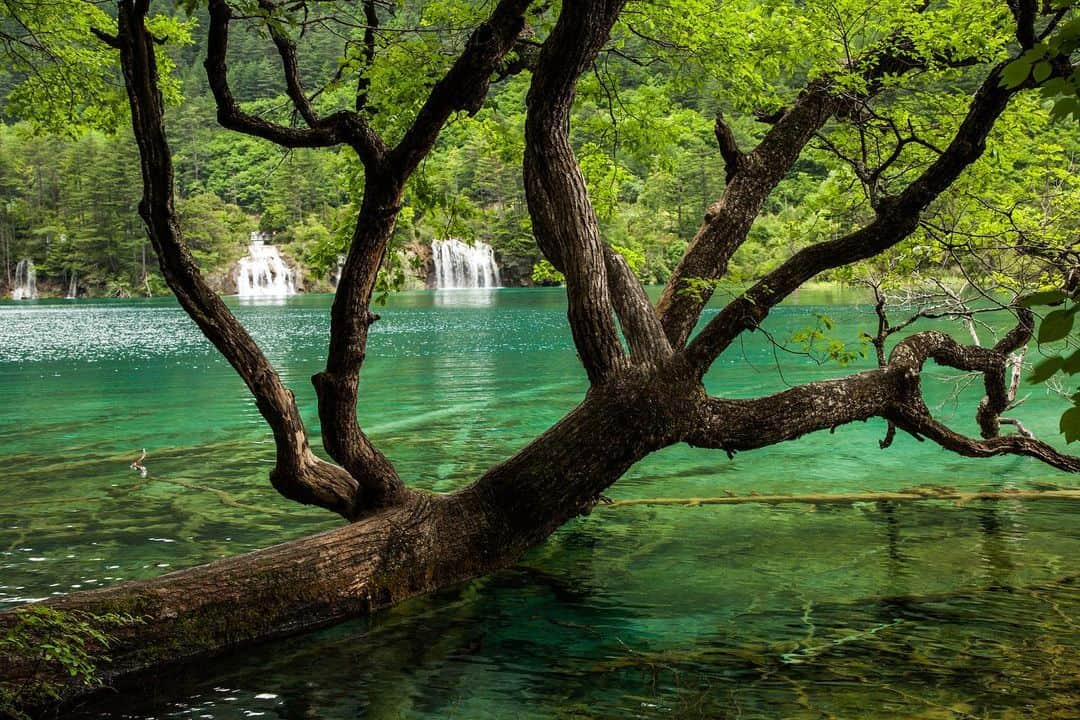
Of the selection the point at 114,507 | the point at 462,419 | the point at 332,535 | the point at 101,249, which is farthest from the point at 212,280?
the point at 332,535

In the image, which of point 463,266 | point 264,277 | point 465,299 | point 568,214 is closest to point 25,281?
point 264,277

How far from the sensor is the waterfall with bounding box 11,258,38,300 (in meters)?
91.4

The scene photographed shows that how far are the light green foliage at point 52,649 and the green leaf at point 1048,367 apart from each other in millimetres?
4911

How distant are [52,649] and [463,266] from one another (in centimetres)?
8048

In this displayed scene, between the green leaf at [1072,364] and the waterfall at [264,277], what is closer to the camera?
the green leaf at [1072,364]

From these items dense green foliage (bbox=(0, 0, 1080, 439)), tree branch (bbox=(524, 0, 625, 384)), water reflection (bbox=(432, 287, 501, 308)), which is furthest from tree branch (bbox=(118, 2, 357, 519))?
water reflection (bbox=(432, 287, 501, 308))

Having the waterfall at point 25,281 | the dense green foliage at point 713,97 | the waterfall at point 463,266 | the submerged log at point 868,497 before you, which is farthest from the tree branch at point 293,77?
the waterfall at point 25,281

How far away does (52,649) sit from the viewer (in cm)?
517

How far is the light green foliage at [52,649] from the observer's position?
5.10m

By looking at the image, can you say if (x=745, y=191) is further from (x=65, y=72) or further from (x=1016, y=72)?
(x=65, y=72)

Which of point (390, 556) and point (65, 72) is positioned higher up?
point (65, 72)

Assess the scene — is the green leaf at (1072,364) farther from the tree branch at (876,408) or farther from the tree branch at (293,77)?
the tree branch at (293,77)

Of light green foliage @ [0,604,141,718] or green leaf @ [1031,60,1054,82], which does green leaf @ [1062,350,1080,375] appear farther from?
light green foliage @ [0,604,141,718]

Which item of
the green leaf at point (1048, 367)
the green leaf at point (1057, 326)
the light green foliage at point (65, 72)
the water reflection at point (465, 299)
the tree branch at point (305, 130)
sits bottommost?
the green leaf at point (1048, 367)
